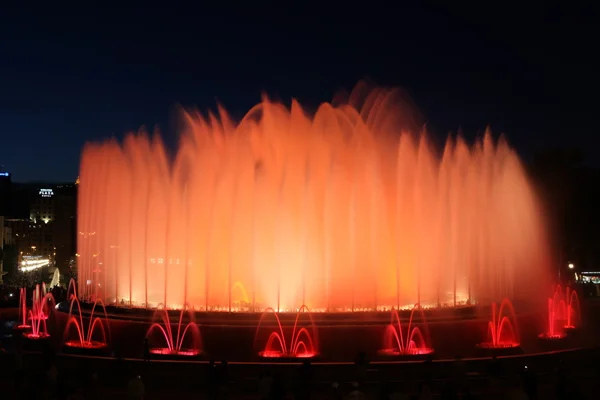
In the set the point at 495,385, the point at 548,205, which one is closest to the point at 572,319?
the point at 495,385

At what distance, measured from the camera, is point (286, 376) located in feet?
53.5

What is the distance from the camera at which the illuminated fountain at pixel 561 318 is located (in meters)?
22.6

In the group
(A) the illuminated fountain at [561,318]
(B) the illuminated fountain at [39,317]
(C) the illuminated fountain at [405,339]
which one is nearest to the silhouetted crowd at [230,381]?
(C) the illuminated fountain at [405,339]

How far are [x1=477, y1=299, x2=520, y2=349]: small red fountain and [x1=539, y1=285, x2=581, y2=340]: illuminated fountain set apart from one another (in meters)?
0.98

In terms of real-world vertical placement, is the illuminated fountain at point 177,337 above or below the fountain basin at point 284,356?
above

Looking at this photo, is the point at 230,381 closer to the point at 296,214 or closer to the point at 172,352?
the point at 172,352

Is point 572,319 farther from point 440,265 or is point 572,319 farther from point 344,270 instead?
point 344,270

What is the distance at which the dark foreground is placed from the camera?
1540 centimetres

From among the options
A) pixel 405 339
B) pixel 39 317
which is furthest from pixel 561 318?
pixel 39 317

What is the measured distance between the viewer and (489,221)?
30031 mm

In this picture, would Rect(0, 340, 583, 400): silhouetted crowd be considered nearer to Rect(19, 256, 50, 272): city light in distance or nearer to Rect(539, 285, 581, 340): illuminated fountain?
Rect(539, 285, 581, 340): illuminated fountain

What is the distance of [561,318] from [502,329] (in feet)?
17.1

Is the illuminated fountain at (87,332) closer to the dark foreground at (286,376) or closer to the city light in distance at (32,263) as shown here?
the dark foreground at (286,376)

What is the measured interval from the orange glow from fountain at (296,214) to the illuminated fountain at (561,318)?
2.51 m
